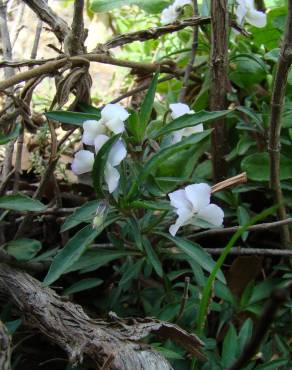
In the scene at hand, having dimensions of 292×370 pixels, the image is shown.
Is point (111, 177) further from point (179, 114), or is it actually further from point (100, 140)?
point (179, 114)

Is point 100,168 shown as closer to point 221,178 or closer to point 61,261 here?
point 61,261

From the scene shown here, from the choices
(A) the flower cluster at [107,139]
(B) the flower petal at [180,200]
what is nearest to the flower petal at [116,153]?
(A) the flower cluster at [107,139]

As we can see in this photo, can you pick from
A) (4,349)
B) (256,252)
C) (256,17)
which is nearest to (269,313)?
(4,349)

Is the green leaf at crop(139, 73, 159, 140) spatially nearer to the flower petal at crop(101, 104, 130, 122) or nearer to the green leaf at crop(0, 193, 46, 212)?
the flower petal at crop(101, 104, 130, 122)

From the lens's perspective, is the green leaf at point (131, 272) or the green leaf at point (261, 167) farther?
the green leaf at point (261, 167)

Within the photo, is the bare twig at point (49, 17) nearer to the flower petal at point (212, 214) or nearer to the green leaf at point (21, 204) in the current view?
the green leaf at point (21, 204)

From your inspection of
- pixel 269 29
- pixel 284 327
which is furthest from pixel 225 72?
pixel 284 327
